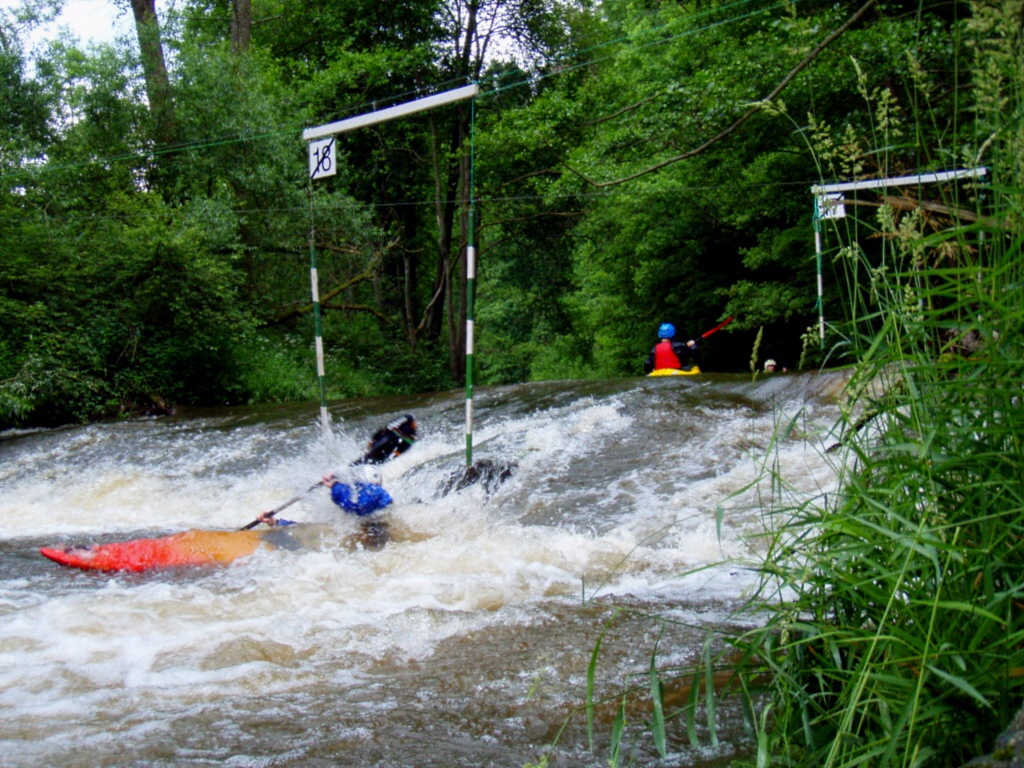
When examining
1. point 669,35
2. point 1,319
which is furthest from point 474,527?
point 669,35

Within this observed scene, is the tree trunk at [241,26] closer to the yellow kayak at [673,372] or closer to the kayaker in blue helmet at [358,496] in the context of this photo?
the yellow kayak at [673,372]

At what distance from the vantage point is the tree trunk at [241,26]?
1703cm

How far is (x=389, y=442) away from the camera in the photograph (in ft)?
22.3

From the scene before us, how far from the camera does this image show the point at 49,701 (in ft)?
10.7

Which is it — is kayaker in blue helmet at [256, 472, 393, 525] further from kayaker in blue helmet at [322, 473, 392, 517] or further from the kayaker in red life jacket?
the kayaker in red life jacket

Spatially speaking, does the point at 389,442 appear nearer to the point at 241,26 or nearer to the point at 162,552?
the point at 162,552

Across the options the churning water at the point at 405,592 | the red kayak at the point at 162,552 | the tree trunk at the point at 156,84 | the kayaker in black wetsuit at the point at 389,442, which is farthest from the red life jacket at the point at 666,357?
the tree trunk at the point at 156,84

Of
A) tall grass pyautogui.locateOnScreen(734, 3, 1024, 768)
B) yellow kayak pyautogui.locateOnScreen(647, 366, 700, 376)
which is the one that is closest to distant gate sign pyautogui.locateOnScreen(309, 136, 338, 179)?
yellow kayak pyautogui.locateOnScreen(647, 366, 700, 376)

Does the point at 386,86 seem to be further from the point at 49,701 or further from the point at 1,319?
the point at 49,701

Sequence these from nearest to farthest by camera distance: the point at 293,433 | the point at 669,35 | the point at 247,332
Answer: the point at 293,433 < the point at 247,332 < the point at 669,35

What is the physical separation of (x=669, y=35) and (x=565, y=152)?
3327 mm

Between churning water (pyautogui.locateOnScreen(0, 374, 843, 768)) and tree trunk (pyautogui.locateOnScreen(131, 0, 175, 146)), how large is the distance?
7.03 m

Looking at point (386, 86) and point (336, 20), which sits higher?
→ point (336, 20)

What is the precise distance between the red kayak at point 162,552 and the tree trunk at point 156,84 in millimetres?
10909
